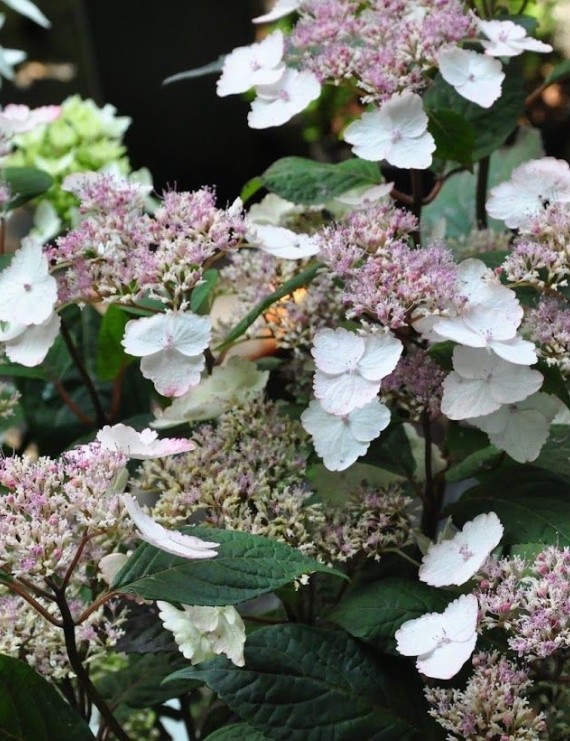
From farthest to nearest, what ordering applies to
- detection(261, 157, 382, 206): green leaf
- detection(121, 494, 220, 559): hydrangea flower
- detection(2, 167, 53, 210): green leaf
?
1. detection(2, 167, 53, 210): green leaf
2. detection(261, 157, 382, 206): green leaf
3. detection(121, 494, 220, 559): hydrangea flower

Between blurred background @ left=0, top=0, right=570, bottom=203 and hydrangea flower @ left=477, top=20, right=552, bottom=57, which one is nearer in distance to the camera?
hydrangea flower @ left=477, top=20, right=552, bottom=57

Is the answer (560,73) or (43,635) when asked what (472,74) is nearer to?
(560,73)

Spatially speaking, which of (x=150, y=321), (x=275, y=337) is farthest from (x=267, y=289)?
(x=150, y=321)

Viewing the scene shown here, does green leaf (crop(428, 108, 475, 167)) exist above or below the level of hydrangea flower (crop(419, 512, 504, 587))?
above

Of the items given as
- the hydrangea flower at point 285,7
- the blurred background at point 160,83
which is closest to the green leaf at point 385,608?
the hydrangea flower at point 285,7

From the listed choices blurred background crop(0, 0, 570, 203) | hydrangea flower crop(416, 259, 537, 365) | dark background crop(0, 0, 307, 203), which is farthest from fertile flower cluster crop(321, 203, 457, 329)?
dark background crop(0, 0, 307, 203)

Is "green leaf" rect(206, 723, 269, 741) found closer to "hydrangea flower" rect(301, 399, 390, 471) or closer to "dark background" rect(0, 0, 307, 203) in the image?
"hydrangea flower" rect(301, 399, 390, 471)

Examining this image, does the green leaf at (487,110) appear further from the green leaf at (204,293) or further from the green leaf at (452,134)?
the green leaf at (204,293)
